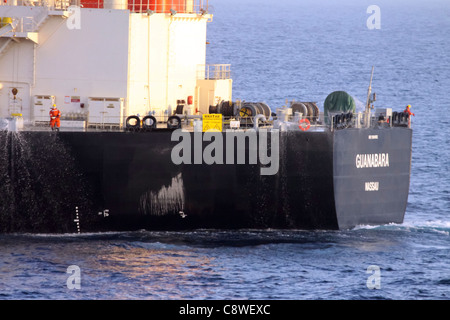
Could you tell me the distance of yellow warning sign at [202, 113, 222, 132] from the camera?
47406 mm

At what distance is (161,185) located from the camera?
4694 cm

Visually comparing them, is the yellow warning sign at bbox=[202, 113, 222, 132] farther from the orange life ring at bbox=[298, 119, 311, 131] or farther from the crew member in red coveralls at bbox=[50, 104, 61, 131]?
the crew member in red coveralls at bbox=[50, 104, 61, 131]

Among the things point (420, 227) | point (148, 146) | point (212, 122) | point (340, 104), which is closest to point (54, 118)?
point (148, 146)

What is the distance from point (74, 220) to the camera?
46781 millimetres

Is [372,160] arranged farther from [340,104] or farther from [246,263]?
[246,263]

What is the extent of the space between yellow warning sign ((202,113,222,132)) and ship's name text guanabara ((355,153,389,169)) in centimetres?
603

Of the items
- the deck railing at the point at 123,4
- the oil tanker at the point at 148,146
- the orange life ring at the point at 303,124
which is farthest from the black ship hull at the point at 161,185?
the deck railing at the point at 123,4

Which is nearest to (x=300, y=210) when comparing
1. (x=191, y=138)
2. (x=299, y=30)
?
(x=191, y=138)

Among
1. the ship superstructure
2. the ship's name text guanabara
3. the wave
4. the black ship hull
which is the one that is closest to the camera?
the black ship hull

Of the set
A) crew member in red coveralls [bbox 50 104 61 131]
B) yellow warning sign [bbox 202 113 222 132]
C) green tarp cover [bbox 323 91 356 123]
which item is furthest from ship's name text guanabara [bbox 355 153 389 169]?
crew member in red coveralls [bbox 50 104 61 131]

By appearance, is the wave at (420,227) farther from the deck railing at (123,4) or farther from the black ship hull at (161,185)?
the deck railing at (123,4)

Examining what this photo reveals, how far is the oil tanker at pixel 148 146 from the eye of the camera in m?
46.5

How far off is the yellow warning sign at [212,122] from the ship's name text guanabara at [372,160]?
6.03 m
